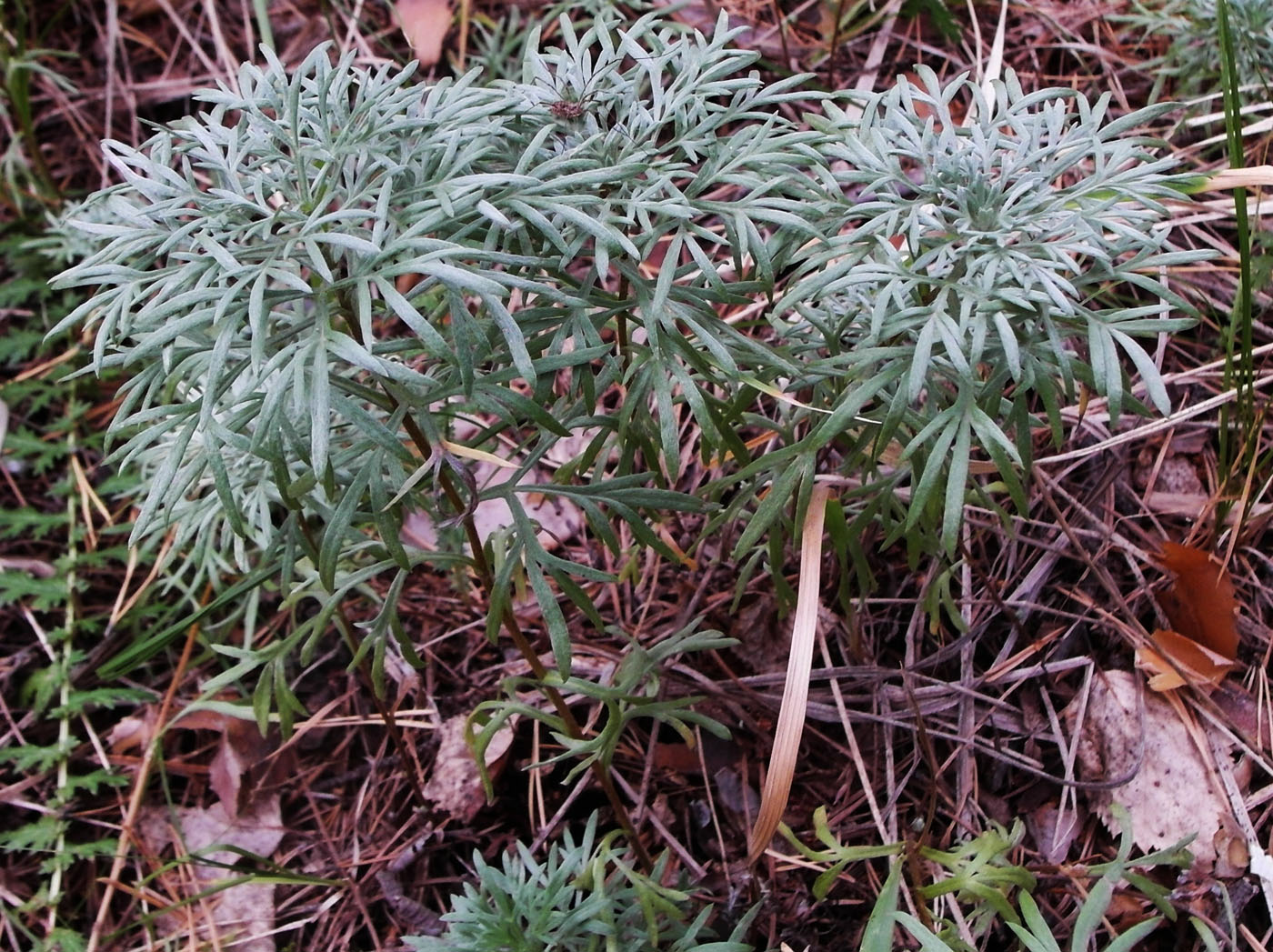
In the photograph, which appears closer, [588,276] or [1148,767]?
[588,276]

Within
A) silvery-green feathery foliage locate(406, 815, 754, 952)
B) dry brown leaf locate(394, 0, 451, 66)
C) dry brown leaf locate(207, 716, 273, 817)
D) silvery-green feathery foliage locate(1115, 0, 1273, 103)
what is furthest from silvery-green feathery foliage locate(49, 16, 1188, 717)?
dry brown leaf locate(394, 0, 451, 66)

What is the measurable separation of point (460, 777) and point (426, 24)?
6.83 ft

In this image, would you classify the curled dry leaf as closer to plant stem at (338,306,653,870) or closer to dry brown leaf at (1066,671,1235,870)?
dry brown leaf at (1066,671,1235,870)

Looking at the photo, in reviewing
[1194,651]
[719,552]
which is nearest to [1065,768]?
[1194,651]

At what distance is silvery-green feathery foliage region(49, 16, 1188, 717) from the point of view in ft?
4.32

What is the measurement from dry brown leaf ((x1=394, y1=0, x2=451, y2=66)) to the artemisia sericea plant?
150 centimetres

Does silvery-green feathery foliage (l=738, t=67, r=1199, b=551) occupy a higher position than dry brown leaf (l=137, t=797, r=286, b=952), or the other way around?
silvery-green feathery foliage (l=738, t=67, r=1199, b=551)

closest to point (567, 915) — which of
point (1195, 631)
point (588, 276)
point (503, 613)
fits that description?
point (503, 613)

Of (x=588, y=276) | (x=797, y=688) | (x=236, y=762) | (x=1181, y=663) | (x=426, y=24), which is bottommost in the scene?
(x=236, y=762)

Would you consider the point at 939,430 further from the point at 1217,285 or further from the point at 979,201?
the point at 1217,285

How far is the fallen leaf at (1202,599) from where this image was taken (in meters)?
1.86

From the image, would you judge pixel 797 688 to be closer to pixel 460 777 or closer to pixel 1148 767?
pixel 1148 767

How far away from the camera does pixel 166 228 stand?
1402mm

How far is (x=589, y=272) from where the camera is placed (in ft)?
5.12
